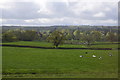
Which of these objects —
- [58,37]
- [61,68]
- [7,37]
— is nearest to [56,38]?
[58,37]

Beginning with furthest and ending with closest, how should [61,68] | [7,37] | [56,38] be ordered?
[7,37], [56,38], [61,68]

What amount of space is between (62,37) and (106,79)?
2188 inches

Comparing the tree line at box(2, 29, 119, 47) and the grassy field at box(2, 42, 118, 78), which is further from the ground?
the tree line at box(2, 29, 119, 47)

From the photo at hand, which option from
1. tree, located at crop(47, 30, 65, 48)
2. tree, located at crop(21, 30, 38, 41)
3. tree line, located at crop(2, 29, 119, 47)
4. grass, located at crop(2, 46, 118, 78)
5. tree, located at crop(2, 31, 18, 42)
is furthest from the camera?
tree, located at crop(21, 30, 38, 41)

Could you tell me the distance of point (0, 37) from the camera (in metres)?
90.4

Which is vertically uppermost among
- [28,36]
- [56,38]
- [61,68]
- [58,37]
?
[28,36]

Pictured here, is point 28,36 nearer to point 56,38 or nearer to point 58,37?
point 56,38

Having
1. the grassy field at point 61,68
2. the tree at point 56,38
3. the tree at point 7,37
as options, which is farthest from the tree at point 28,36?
the grassy field at point 61,68

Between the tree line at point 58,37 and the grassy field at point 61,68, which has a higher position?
the tree line at point 58,37

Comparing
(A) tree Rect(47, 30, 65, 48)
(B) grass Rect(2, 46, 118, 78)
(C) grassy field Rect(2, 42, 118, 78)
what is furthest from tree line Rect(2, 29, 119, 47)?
(B) grass Rect(2, 46, 118, 78)

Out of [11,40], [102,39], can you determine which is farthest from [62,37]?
[102,39]

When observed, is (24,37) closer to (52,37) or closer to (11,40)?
(11,40)

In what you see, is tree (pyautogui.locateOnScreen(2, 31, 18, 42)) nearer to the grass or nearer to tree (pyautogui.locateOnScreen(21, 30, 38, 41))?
tree (pyautogui.locateOnScreen(21, 30, 38, 41))

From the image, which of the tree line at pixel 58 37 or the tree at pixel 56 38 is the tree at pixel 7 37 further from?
the tree at pixel 56 38
